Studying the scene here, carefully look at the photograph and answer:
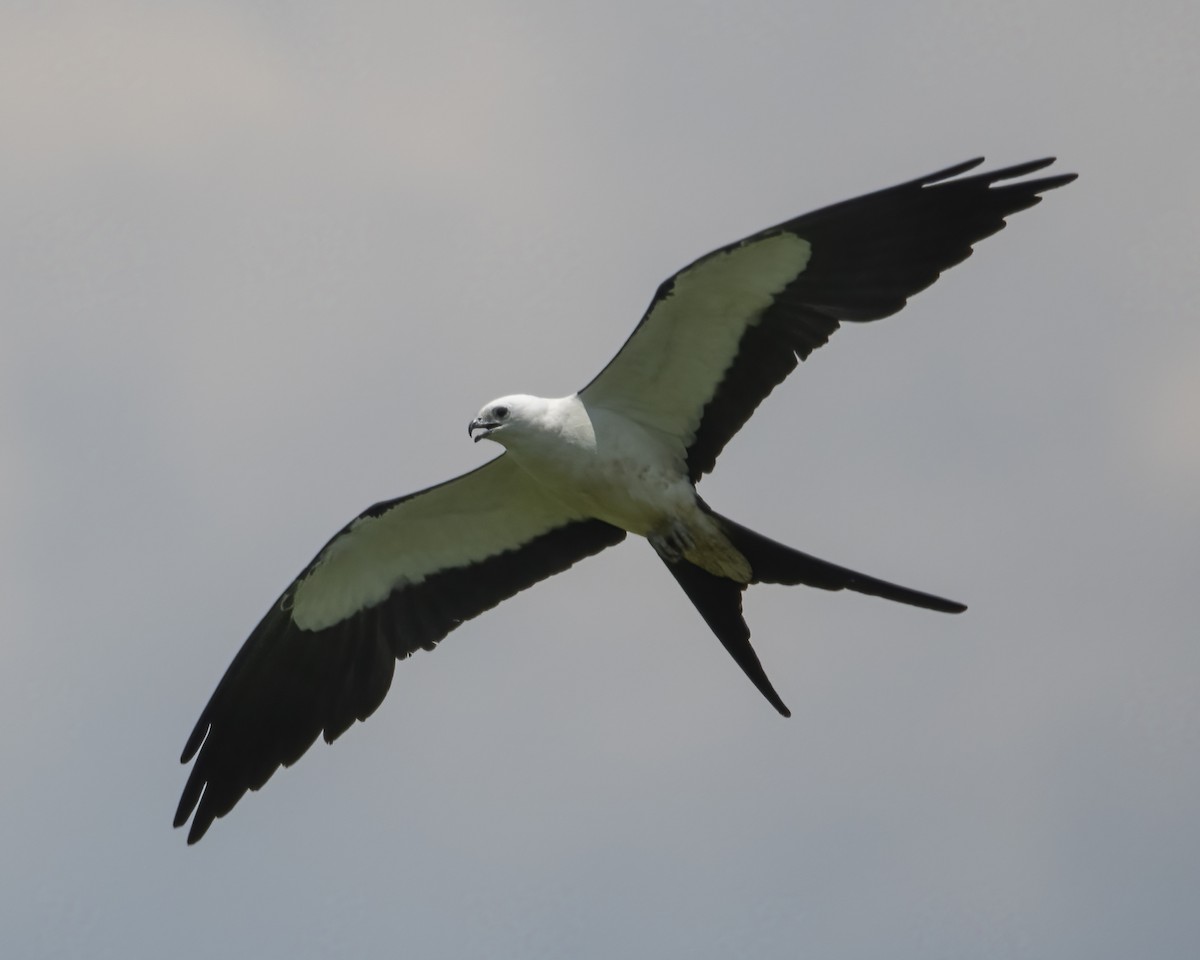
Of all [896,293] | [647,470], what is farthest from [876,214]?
[647,470]

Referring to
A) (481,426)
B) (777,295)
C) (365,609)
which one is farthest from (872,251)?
(365,609)

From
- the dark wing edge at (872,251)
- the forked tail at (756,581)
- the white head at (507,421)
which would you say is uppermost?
the white head at (507,421)

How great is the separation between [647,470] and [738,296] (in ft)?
4.08

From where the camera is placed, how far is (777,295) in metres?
11.8

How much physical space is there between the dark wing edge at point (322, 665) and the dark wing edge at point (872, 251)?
2084 mm

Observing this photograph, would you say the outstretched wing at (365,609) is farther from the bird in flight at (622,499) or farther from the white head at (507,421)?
the white head at (507,421)

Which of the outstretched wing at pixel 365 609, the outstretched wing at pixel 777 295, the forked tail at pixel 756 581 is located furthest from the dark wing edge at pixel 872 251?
the outstretched wing at pixel 365 609

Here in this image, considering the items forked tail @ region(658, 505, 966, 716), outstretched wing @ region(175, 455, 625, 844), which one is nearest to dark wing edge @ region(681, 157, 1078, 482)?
forked tail @ region(658, 505, 966, 716)

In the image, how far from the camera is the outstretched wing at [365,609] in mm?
12977

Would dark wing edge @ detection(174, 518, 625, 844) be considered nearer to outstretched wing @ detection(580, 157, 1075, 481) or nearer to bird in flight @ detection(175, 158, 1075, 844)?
bird in flight @ detection(175, 158, 1075, 844)

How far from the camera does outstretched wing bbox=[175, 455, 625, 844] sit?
511 inches

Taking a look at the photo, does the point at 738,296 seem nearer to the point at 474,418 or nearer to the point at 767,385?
the point at 767,385

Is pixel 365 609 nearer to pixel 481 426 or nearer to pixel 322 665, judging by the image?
pixel 322 665

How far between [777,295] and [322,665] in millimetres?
4111
